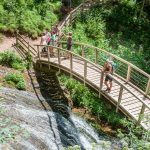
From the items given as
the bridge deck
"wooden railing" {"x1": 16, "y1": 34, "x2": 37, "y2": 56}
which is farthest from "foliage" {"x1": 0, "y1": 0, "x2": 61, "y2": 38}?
the bridge deck

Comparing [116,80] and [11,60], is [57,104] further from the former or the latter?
[116,80]

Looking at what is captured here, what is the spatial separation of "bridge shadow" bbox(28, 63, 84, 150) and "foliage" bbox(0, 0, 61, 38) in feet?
17.8

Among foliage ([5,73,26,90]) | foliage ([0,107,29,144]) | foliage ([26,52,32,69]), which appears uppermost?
foliage ([26,52,32,69])

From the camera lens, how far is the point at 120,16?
118ft

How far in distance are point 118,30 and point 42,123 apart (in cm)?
1919

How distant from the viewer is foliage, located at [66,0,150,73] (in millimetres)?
29891

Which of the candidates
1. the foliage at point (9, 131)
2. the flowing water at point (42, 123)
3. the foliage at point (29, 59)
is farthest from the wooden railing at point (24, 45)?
the foliage at point (9, 131)

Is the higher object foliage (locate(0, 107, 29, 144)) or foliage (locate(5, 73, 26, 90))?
foliage (locate(5, 73, 26, 90))

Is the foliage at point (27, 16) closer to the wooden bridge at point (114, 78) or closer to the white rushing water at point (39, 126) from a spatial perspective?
the wooden bridge at point (114, 78)

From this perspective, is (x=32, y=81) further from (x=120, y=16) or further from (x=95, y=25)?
(x=120, y=16)

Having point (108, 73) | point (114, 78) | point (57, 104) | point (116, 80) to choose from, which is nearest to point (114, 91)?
point (108, 73)

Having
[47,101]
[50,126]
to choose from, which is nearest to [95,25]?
[47,101]

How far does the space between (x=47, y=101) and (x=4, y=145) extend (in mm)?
6545

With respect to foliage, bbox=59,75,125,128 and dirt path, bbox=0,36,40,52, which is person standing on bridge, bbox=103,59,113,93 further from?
dirt path, bbox=0,36,40,52
